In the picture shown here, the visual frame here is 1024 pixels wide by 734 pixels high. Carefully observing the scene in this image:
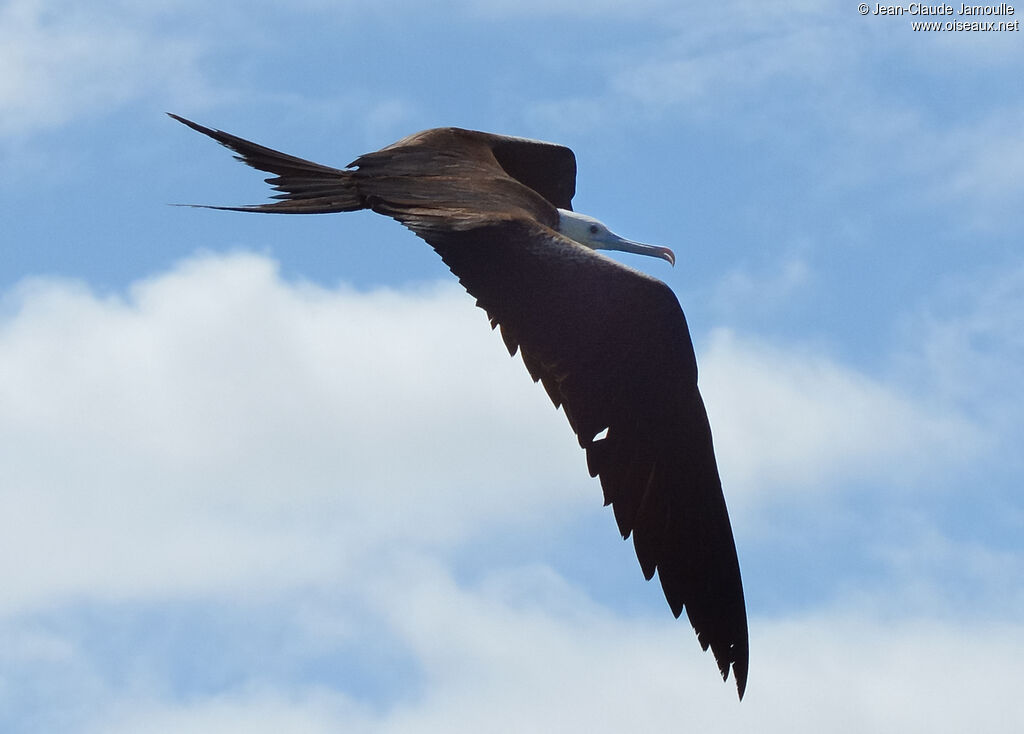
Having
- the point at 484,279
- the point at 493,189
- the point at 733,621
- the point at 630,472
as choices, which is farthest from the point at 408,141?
the point at 733,621

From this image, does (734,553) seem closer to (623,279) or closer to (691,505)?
(691,505)

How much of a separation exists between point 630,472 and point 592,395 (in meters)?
0.48

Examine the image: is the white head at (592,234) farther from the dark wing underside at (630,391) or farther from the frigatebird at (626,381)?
the dark wing underside at (630,391)

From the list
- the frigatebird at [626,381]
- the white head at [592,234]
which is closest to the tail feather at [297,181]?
the frigatebird at [626,381]

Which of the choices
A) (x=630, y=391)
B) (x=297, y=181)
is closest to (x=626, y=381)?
(x=630, y=391)

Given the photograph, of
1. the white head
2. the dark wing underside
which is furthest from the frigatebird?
the white head

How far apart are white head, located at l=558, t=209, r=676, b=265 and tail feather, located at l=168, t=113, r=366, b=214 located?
6.35 ft

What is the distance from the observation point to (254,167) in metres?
10.9

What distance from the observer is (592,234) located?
1223 centimetres

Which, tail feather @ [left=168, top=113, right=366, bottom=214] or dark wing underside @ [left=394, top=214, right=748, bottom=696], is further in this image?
tail feather @ [left=168, top=113, right=366, bottom=214]

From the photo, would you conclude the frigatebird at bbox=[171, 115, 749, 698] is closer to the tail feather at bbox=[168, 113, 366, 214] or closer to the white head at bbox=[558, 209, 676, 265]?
the tail feather at bbox=[168, 113, 366, 214]

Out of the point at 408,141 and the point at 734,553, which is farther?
the point at 408,141

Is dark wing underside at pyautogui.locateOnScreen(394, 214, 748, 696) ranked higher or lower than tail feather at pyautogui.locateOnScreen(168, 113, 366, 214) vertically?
lower

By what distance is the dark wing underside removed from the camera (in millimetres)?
9641
